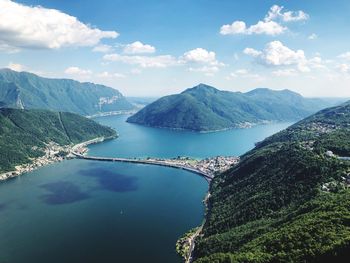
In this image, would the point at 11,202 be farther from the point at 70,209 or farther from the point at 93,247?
the point at 93,247

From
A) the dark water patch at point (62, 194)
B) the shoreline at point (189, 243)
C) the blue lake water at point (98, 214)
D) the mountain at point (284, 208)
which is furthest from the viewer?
the dark water patch at point (62, 194)

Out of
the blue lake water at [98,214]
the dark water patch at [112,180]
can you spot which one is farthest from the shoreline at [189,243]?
the dark water patch at [112,180]

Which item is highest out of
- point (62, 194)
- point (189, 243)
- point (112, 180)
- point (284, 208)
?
point (284, 208)

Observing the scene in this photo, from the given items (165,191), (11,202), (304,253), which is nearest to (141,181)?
(165,191)

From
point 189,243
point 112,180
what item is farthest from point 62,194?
point 189,243

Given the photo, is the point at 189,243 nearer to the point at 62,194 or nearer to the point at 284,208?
the point at 284,208

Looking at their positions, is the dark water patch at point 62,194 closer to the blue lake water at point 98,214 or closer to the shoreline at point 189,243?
the blue lake water at point 98,214

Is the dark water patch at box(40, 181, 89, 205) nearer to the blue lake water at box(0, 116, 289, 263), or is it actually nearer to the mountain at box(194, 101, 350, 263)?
the blue lake water at box(0, 116, 289, 263)
